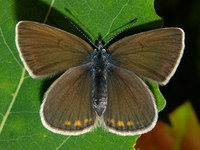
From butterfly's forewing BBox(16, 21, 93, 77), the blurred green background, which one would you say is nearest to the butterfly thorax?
butterfly's forewing BBox(16, 21, 93, 77)

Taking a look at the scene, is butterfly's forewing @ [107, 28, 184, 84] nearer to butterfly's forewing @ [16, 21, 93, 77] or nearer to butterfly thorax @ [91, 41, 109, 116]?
butterfly thorax @ [91, 41, 109, 116]

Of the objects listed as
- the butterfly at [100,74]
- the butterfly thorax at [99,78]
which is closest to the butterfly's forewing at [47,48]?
the butterfly at [100,74]

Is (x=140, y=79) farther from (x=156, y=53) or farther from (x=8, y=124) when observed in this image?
(x=8, y=124)

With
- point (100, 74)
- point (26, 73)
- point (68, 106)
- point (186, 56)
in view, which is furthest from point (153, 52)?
point (186, 56)

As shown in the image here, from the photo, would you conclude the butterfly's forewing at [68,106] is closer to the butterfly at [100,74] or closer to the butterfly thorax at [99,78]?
the butterfly at [100,74]

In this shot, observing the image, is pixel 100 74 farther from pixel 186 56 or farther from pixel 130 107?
pixel 186 56

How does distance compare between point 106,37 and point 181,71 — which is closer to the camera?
point 106,37

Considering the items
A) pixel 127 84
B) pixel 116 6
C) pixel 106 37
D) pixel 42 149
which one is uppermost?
pixel 116 6

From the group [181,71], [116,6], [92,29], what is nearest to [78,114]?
[92,29]
